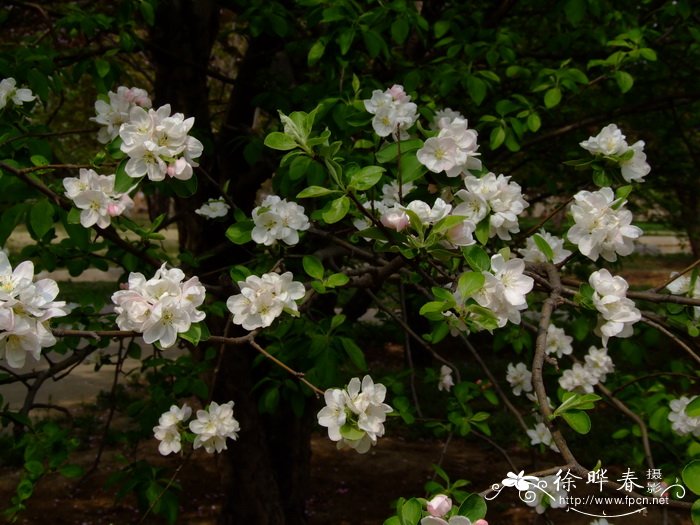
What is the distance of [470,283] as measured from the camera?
137cm

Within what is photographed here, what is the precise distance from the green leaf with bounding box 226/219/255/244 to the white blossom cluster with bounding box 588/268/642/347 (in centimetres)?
94

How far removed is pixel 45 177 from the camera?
2.26 metres

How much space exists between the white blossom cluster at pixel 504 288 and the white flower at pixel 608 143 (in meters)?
0.56

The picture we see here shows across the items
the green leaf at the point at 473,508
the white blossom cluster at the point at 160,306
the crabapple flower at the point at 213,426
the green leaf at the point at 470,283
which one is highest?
the green leaf at the point at 470,283

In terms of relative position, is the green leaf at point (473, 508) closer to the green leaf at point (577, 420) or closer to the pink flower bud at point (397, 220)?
the green leaf at point (577, 420)

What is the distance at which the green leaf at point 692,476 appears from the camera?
1.19 metres

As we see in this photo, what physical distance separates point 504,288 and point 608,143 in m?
0.65

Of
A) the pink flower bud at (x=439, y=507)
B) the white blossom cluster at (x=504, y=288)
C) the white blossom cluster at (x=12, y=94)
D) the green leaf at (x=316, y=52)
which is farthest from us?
the green leaf at (x=316, y=52)

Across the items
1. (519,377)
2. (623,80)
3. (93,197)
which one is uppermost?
(623,80)

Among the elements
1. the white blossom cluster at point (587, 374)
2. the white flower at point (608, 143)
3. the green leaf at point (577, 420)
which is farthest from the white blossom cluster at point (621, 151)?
the white blossom cluster at point (587, 374)

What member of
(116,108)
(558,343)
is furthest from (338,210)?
(558,343)

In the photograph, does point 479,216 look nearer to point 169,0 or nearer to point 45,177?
point 45,177

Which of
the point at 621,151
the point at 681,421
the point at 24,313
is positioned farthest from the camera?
the point at 681,421

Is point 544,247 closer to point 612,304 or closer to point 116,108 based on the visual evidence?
point 612,304
